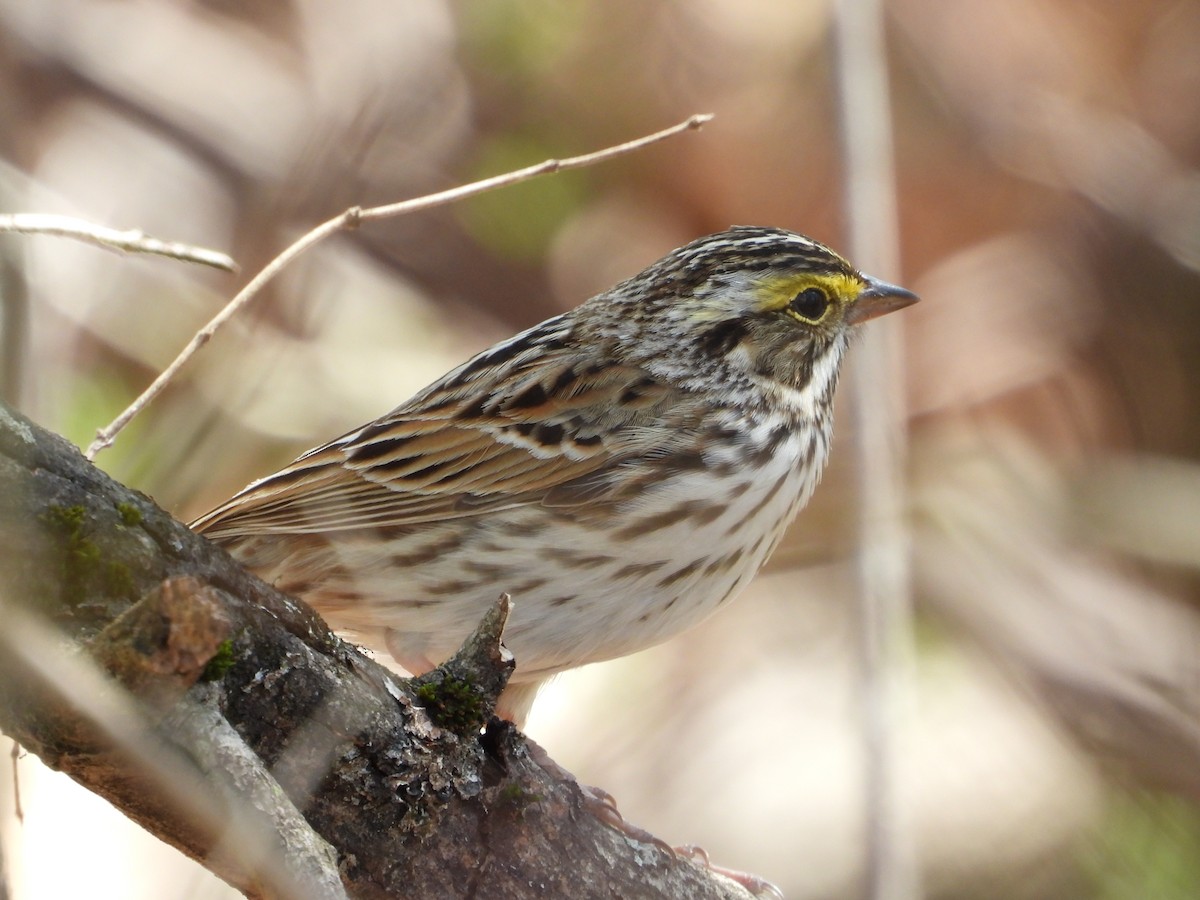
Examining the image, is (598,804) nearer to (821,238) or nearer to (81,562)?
(81,562)

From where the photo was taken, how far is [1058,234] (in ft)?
32.8

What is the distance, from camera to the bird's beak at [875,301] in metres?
4.74

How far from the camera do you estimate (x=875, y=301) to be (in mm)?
4766

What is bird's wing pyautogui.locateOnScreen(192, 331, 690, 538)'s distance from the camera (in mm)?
4297

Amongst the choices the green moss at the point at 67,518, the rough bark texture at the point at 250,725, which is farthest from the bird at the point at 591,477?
the green moss at the point at 67,518

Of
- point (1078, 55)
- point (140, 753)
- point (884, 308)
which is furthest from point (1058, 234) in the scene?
point (140, 753)

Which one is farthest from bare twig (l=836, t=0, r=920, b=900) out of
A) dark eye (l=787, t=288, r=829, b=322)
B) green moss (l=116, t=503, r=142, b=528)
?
green moss (l=116, t=503, r=142, b=528)

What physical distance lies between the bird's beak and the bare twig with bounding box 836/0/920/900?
210mm

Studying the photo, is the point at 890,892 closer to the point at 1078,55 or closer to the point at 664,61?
the point at 664,61

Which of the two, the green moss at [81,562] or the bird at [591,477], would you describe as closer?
the green moss at [81,562]

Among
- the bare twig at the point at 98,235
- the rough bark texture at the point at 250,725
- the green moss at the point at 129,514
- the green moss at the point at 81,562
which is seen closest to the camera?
the rough bark texture at the point at 250,725

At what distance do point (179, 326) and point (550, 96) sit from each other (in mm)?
3038

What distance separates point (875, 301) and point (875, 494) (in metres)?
0.65

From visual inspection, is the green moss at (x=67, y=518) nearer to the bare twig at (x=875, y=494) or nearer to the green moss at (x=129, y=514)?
the green moss at (x=129, y=514)
